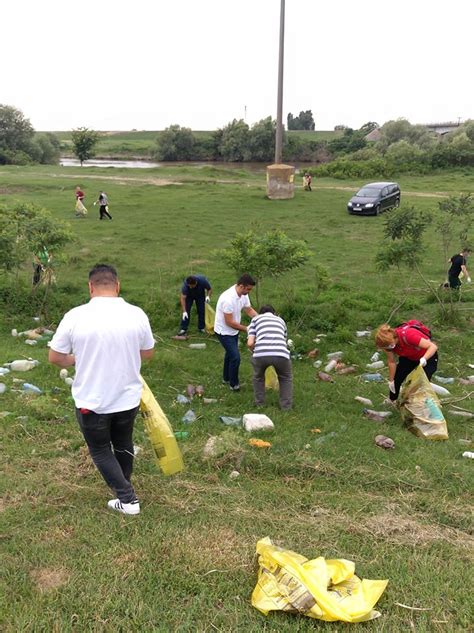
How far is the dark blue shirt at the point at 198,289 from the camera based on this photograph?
27.8 feet

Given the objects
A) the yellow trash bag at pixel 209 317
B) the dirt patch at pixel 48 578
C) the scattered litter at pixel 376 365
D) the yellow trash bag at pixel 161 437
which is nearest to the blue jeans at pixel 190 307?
the yellow trash bag at pixel 209 317

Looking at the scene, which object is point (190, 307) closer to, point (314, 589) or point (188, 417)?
point (188, 417)

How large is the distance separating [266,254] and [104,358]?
5.16 meters

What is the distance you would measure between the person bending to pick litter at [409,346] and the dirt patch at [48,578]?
12.6ft

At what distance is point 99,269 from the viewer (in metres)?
3.42

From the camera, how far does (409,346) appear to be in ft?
18.0

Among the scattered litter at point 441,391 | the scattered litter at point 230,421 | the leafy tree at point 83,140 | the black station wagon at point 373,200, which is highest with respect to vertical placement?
the leafy tree at point 83,140

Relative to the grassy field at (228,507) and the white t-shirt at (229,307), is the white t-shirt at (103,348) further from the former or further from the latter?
the white t-shirt at (229,307)

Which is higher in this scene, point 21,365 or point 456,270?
point 456,270

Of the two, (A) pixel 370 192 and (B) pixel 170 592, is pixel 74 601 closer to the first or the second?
(B) pixel 170 592

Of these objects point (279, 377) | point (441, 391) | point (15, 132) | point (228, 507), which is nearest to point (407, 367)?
point (441, 391)

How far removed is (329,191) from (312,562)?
28.0m

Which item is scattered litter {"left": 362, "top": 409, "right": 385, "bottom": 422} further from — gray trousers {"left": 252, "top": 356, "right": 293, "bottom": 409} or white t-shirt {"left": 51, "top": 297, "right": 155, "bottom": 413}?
white t-shirt {"left": 51, "top": 297, "right": 155, "bottom": 413}

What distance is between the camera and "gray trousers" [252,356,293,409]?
5629 mm
